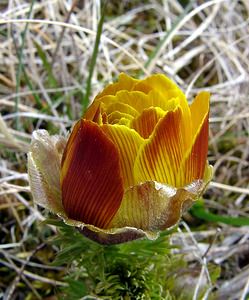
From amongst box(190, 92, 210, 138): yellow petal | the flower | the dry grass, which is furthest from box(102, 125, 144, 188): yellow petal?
A: the dry grass

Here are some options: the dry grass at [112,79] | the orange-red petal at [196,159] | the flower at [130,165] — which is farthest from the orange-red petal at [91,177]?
the dry grass at [112,79]

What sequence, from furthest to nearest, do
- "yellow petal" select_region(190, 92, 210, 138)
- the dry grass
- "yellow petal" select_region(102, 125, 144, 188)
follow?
the dry grass < "yellow petal" select_region(190, 92, 210, 138) < "yellow petal" select_region(102, 125, 144, 188)

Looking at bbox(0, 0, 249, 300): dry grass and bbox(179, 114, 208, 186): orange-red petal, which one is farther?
bbox(0, 0, 249, 300): dry grass

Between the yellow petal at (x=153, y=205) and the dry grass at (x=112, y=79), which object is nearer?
the yellow petal at (x=153, y=205)

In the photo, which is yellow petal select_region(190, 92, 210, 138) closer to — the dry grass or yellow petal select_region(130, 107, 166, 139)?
yellow petal select_region(130, 107, 166, 139)

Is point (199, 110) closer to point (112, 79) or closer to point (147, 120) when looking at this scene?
point (147, 120)

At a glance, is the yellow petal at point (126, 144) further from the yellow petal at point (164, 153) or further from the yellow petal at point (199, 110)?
the yellow petal at point (199, 110)

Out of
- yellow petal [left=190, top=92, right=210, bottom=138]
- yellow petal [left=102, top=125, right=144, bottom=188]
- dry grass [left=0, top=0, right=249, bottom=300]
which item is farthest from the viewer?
dry grass [left=0, top=0, right=249, bottom=300]

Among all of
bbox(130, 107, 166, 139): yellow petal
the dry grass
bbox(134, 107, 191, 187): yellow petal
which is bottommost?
the dry grass
